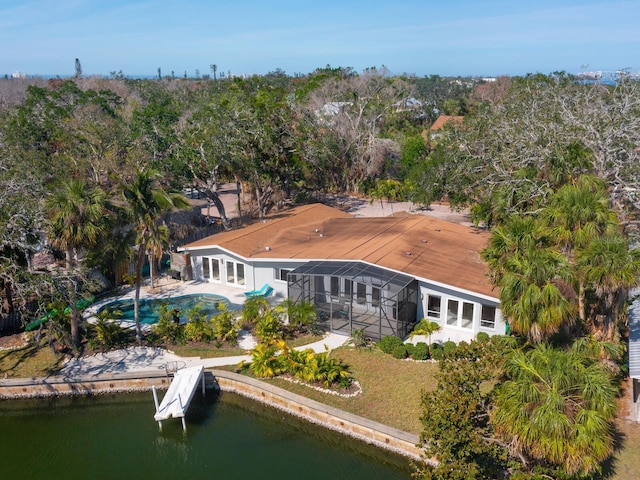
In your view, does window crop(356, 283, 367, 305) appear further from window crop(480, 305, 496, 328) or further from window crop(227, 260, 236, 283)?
window crop(227, 260, 236, 283)

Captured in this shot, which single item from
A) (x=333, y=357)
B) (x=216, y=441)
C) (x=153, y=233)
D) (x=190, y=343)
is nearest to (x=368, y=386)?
(x=333, y=357)

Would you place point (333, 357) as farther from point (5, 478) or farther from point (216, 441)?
point (5, 478)

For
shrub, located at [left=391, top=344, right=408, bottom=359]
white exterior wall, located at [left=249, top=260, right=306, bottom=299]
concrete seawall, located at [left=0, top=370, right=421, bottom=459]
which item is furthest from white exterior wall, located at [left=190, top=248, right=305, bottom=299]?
concrete seawall, located at [left=0, top=370, right=421, bottom=459]

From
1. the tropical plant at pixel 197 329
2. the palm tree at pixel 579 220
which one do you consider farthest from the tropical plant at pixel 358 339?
the palm tree at pixel 579 220

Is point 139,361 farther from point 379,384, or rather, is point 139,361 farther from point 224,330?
point 379,384

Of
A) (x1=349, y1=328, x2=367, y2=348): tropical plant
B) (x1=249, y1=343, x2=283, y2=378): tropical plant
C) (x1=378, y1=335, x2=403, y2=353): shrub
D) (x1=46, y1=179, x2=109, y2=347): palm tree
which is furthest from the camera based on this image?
(x1=349, y1=328, x2=367, y2=348): tropical plant

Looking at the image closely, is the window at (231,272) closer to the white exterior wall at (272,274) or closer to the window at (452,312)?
the white exterior wall at (272,274)
